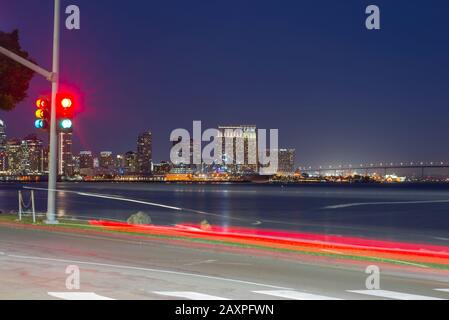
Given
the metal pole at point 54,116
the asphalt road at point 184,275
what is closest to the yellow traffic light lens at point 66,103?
the metal pole at point 54,116

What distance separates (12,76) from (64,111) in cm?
1186

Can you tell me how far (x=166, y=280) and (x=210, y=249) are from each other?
6078mm

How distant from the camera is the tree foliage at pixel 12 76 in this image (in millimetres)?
35094

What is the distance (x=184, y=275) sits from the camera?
557 inches

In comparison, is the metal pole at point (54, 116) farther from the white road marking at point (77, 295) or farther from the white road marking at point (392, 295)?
the white road marking at point (392, 295)

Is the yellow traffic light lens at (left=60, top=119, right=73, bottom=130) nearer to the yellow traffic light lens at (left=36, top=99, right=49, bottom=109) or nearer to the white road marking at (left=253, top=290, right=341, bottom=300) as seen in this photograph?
the yellow traffic light lens at (left=36, top=99, right=49, bottom=109)

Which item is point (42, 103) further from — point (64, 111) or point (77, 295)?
point (77, 295)

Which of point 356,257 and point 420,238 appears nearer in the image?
point 356,257

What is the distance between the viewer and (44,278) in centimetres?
1327

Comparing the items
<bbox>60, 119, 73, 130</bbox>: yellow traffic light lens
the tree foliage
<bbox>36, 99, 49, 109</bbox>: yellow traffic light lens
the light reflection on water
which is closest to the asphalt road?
<bbox>60, 119, 73, 130</bbox>: yellow traffic light lens

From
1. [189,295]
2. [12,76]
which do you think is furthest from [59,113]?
[189,295]
